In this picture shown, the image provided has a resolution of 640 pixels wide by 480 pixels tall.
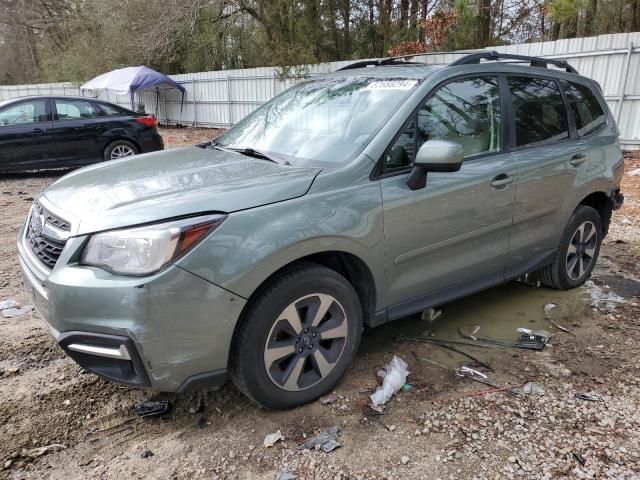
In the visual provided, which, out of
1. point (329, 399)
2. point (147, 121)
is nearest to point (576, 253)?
point (329, 399)

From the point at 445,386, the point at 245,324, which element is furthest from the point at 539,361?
the point at 245,324

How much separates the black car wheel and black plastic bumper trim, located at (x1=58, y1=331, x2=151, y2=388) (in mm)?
7992

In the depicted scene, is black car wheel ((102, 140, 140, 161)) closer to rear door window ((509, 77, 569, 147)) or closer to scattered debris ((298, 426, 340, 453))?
rear door window ((509, 77, 569, 147))

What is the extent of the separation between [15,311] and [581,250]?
4630 millimetres

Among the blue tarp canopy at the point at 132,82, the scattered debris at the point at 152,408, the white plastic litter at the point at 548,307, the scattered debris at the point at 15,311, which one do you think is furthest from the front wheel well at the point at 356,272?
the blue tarp canopy at the point at 132,82

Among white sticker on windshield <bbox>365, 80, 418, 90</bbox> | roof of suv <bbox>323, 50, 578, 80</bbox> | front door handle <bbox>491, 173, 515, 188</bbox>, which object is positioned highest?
roof of suv <bbox>323, 50, 578, 80</bbox>

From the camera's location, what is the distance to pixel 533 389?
2.97 metres

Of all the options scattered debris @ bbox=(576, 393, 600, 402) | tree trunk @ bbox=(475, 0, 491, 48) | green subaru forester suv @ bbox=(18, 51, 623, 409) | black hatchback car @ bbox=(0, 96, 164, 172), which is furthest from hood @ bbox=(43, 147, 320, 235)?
tree trunk @ bbox=(475, 0, 491, 48)

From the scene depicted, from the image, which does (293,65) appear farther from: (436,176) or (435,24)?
(436,176)

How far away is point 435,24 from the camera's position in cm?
1354

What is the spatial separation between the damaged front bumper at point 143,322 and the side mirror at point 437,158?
4.10 ft

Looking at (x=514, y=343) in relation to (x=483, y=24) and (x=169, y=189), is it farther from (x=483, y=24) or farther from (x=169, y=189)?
(x=483, y=24)

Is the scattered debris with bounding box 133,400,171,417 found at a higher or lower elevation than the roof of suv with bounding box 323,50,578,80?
lower

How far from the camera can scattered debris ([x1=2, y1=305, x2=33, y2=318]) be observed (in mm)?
3898
